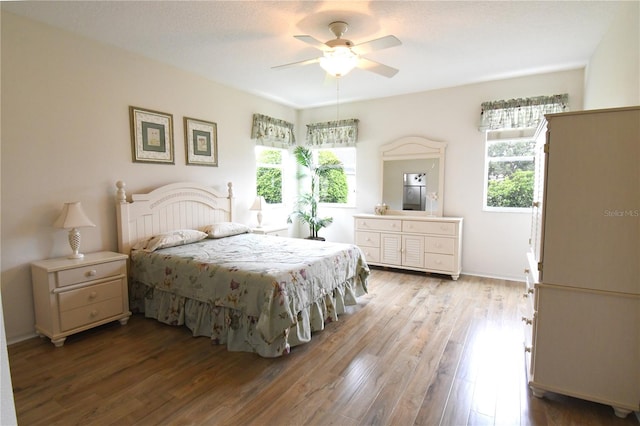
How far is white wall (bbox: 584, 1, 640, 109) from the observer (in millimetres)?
2244

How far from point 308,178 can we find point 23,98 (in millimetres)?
3979

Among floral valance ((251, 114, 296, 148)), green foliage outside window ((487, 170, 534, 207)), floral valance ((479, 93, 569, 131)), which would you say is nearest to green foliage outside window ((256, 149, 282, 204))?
floral valance ((251, 114, 296, 148))

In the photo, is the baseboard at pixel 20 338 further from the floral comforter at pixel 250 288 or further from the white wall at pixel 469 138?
the white wall at pixel 469 138

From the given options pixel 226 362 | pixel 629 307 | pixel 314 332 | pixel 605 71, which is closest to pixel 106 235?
pixel 226 362

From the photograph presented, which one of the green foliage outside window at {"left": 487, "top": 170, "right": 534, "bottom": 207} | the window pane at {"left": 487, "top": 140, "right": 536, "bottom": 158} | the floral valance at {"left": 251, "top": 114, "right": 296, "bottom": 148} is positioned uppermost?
the floral valance at {"left": 251, "top": 114, "right": 296, "bottom": 148}

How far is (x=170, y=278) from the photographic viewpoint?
3023 mm

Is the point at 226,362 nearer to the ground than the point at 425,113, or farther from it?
nearer to the ground

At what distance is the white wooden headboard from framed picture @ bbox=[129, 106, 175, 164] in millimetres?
352

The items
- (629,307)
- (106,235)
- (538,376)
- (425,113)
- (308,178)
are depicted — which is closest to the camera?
(629,307)

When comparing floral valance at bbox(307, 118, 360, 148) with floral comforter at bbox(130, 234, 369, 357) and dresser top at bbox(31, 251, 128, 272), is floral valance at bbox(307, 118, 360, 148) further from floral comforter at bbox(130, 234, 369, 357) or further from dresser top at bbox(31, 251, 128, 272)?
dresser top at bbox(31, 251, 128, 272)

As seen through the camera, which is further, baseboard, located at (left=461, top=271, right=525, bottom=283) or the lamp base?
baseboard, located at (left=461, top=271, right=525, bottom=283)

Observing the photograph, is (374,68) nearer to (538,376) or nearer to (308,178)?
(538,376)

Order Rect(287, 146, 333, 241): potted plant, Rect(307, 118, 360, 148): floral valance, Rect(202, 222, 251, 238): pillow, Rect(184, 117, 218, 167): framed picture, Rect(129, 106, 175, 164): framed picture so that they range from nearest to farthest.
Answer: Rect(129, 106, 175, 164): framed picture, Rect(202, 222, 251, 238): pillow, Rect(184, 117, 218, 167): framed picture, Rect(307, 118, 360, 148): floral valance, Rect(287, 146, 333, 241): potted plant

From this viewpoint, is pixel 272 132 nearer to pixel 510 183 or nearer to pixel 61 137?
pixel 61 137
